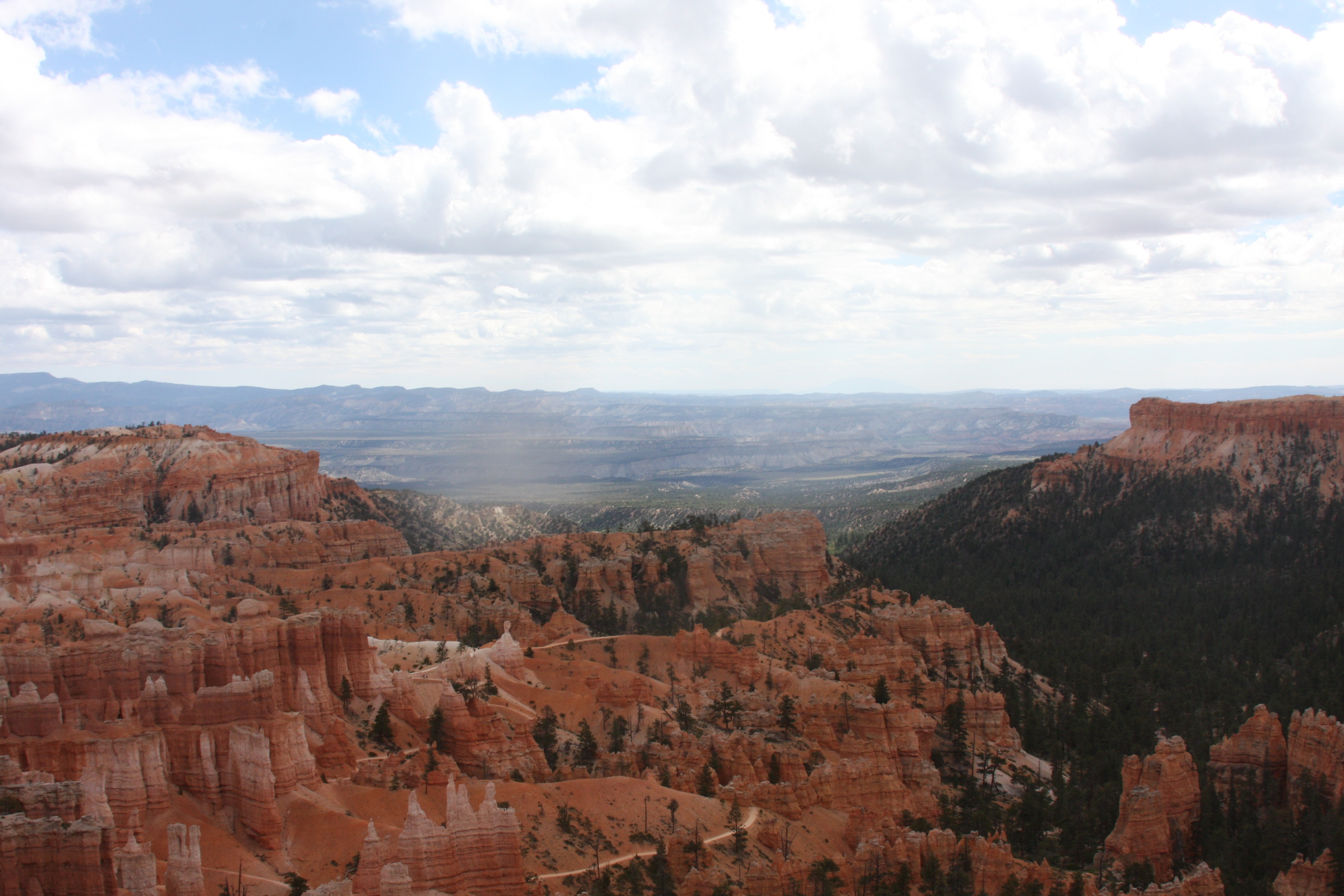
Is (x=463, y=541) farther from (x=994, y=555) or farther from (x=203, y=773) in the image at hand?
(x=203, y=773)

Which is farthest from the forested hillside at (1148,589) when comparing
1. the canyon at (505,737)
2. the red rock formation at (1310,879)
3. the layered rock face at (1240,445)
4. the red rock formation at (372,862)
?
the red rock formation at (372,862)

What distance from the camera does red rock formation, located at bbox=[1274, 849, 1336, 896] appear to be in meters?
46.2

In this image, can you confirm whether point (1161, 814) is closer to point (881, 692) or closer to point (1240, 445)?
point (881, 692)

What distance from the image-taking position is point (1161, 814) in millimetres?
52250

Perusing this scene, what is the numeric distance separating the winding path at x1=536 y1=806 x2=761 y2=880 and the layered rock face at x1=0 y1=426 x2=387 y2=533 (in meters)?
91.1

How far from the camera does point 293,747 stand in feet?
128

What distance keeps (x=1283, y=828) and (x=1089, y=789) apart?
1298 cm

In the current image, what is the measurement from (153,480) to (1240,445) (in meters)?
143

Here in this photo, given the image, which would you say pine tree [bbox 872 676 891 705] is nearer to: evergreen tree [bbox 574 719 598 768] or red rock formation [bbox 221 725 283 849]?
evergreen tree [bbox 574 719 598 768]

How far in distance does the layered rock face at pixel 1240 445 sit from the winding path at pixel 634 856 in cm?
11239

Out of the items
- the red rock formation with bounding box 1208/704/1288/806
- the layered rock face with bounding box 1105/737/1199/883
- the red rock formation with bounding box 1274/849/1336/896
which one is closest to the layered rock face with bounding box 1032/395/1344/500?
the red rock formation with bounding box 1208/704/1288/806

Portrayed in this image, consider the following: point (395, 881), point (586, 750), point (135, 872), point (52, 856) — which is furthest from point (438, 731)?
point (52, 856)

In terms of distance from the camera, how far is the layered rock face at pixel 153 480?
11888 centimetres

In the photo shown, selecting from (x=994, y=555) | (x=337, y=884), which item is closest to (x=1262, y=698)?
(x=994, y=555)
